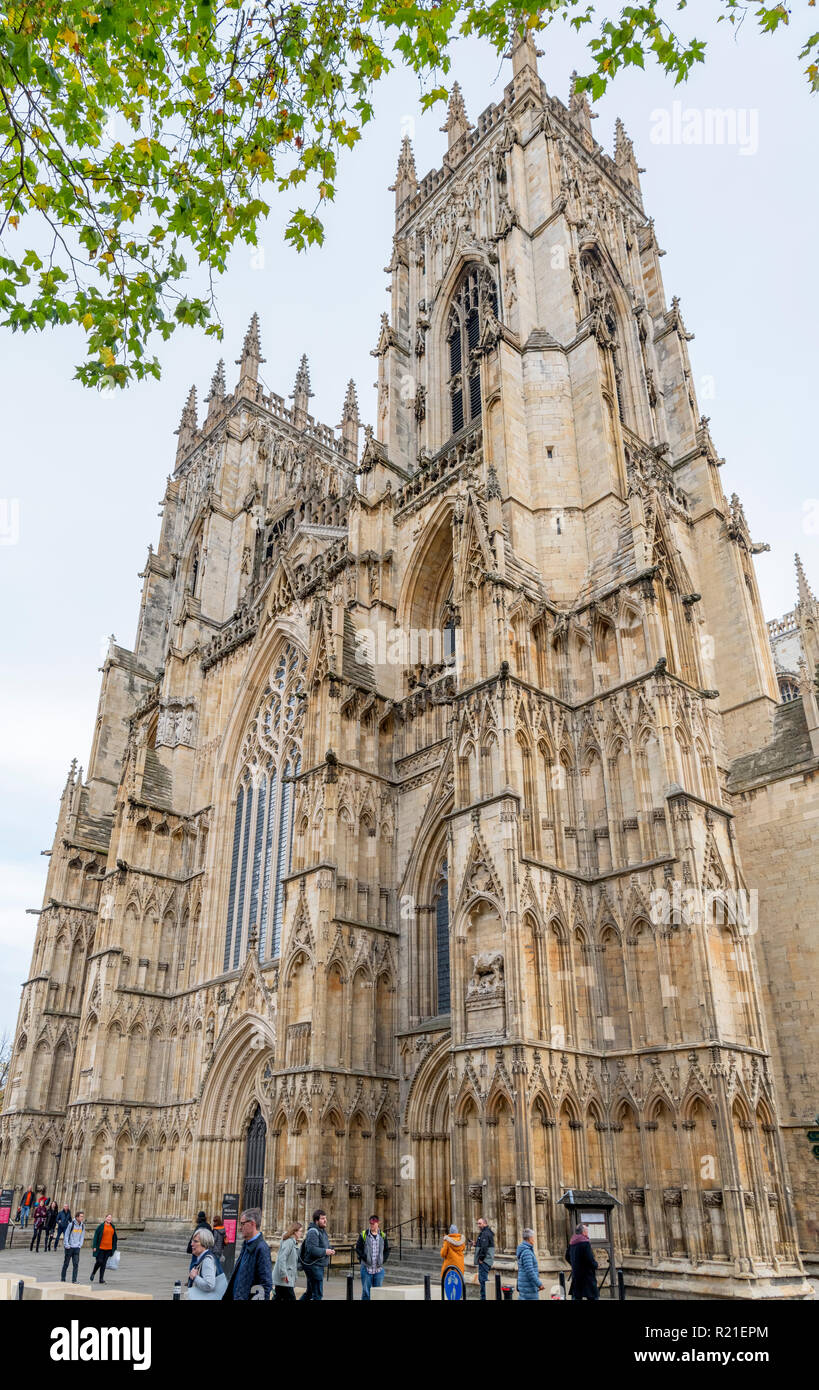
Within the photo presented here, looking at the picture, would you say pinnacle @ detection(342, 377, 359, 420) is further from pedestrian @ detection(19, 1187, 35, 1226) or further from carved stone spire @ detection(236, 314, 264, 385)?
pedestrian @ detection(19, 1187, 35, 1226)

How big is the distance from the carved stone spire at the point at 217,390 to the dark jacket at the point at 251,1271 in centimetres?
4478

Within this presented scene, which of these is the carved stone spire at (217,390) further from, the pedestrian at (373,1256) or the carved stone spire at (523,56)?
the pedestrian at (373,1256)

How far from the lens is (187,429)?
164 feet

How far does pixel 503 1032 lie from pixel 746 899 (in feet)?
16.6

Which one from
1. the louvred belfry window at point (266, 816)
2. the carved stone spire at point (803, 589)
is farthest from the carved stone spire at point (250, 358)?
the carved stone spire at point (803, 589)

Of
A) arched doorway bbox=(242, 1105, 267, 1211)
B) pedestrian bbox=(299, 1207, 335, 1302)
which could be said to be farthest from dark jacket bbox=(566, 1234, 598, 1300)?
arched doorway bbox=(242, 1105, 267, 1211)

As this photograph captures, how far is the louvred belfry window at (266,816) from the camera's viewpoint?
87.9 feet

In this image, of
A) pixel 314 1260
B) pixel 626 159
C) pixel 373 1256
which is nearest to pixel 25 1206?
pixel 373 1256

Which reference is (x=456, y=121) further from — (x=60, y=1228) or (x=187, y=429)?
(x=60, y=1228)

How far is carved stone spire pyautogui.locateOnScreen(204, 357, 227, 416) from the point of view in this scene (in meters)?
48.1

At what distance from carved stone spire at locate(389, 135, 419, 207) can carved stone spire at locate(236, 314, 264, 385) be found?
11.0m

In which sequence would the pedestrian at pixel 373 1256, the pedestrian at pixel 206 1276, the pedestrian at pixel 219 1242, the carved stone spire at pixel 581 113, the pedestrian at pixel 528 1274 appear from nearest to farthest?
the pedestrian at pixel 206 1276
the pedestrian at pixel 219 1242
the pedestrian at pixel 528 1274
the pedestrian at pixel 373 1256
the carved stone spire at pixel 581 113

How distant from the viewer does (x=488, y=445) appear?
22812 millimetres
